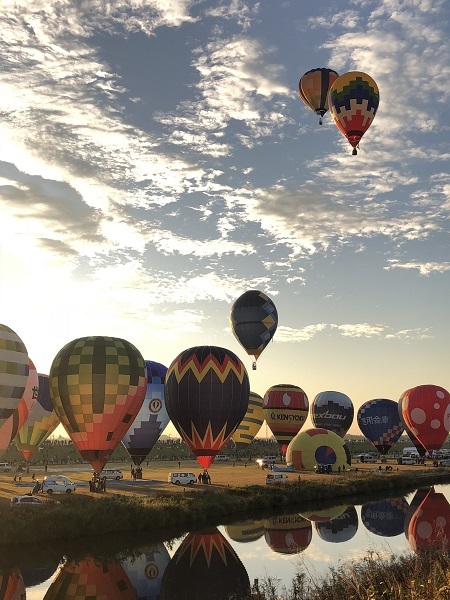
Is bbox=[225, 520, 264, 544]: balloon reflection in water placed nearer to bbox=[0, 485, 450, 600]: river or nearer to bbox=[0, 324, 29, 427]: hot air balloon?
bbox=[0, 485, 450, 600]: river

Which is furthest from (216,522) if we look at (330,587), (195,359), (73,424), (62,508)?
(330,587)

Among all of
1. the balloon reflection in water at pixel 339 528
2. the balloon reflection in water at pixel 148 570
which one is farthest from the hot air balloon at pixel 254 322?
the balloon reflection in water at pixel 148 570

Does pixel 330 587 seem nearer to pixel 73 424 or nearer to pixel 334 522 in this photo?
pixel 334 522

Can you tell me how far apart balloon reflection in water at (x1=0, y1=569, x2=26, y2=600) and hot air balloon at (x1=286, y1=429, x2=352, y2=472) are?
35794 millimetres

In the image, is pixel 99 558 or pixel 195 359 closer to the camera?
pixel 99 558

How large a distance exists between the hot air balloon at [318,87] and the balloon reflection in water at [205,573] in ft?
112

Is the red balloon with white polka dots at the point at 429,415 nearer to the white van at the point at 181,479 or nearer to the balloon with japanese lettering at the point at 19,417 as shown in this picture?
the white van at the point at 181,479

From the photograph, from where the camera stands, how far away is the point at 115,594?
2086 centimetres

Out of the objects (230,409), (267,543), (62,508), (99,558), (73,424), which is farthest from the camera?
(230,409)

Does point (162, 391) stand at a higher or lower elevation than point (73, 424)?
higher

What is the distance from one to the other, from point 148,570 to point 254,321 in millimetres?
41557

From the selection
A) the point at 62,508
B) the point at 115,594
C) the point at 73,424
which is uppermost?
the point at 73,424

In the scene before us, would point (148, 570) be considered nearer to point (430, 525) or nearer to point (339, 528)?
point (339, 528)

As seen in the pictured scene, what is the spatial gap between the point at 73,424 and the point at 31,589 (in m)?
16.9
